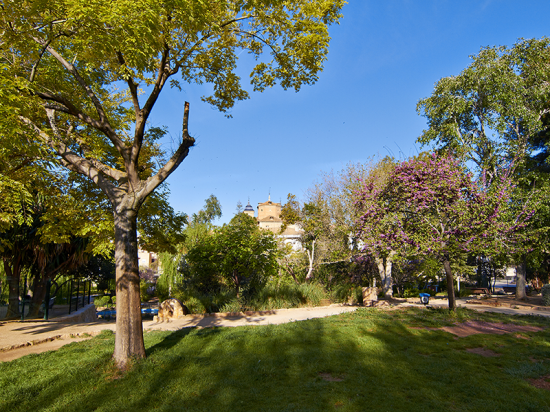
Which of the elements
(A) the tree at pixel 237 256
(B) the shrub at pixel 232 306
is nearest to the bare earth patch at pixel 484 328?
(B) the shrub at pixel 232 306

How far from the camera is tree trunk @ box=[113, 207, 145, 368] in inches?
224

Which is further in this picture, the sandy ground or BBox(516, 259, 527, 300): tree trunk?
BBox(516, 259, 527, 300): tree trunk

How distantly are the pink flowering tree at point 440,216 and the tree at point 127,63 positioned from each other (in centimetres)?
494

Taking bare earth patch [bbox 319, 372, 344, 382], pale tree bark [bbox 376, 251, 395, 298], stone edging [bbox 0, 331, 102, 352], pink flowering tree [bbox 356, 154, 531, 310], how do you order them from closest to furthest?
1. bare earth patch [bbox 319, 372, 344, 382]
2. stone edging [bbox 0, 331, 102, 352]
3. pink flowering tree [bbox 356, 154, 531, 310]
4. pale tree bark [bbox 376, 251, 395, 298]

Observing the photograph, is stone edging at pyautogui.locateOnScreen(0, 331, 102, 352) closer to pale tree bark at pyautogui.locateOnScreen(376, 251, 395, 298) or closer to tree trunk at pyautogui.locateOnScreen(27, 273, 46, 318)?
tree trunk at pyautogui.locateOnScreen(27, 273, 46, 318)

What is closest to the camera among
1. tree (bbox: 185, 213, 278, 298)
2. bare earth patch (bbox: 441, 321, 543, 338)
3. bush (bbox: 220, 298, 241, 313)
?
bare earth patch (bbox: 441, 321, 543, 338)

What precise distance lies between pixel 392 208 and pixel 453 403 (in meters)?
7.86

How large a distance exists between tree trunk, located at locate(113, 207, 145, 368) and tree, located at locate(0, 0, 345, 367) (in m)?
0.02

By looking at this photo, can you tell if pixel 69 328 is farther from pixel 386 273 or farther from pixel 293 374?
pixel 386 273

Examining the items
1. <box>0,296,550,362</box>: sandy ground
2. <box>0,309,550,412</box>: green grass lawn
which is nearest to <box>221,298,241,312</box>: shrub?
<box>0,296,550,362</box>: sandy ground

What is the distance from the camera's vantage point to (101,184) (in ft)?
20.3

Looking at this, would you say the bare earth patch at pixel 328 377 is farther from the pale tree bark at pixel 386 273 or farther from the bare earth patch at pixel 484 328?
the pale tree bark at pixel 386 273

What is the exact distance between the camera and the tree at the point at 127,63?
526 cm

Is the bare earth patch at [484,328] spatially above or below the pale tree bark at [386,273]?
below
